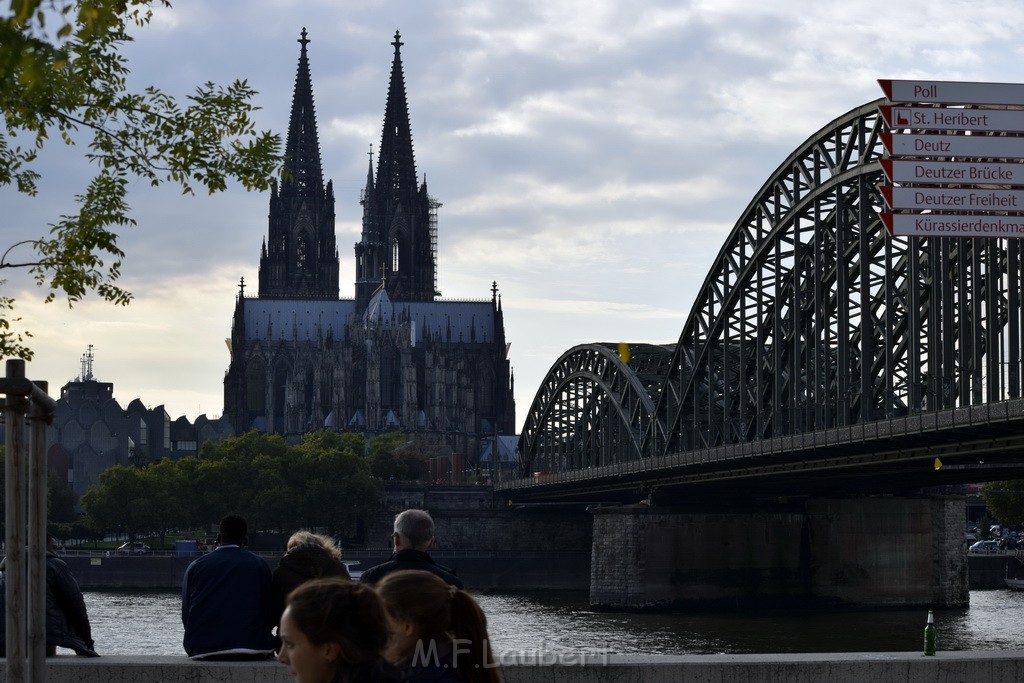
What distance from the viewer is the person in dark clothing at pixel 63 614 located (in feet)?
46.8

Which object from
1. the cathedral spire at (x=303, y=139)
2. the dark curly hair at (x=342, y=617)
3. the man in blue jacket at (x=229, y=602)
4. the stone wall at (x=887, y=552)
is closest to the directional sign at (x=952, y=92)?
the man in blue jacket at (x=229, y=602)

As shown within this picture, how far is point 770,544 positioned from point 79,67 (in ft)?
207

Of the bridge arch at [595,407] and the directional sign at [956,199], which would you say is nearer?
the directional sign at [956,199]

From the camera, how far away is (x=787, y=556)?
248 feet

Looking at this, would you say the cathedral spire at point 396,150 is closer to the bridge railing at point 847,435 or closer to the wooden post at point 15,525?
the bridge railing at point 847,435

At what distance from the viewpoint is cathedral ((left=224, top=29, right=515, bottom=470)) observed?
183125mm

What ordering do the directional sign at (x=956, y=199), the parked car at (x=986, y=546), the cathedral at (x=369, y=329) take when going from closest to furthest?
1. the directional sign at (x=956, y=199)
2. the parked car at (x=986, y=546)
3. the cathedral at (x=369, y=329)

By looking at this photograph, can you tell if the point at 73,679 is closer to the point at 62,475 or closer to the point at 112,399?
the point at 62,475

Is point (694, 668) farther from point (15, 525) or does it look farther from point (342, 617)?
point (342, 617)

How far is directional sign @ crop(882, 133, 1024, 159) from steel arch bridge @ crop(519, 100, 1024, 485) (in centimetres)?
1235

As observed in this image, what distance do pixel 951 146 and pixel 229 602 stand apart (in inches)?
897

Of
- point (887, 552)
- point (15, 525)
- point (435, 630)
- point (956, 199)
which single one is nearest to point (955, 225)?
point (956, 199)

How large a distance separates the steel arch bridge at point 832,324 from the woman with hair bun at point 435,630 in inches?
1491

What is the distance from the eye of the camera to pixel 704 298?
76562 mm
